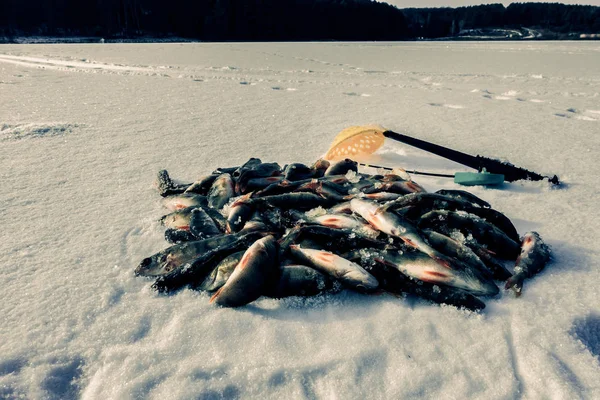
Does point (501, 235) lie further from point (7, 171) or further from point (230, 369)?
point (7, 171)

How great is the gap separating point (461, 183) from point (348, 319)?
9.71ft

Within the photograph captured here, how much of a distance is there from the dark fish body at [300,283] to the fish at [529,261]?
1.34 m

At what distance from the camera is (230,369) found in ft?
7.08

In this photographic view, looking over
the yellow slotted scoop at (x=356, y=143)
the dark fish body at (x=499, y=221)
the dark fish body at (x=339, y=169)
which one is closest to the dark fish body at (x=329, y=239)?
the dark fish body at (x=499, y=221)

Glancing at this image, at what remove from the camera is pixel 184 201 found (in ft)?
13.2

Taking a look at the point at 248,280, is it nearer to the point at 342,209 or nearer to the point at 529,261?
the point at 342,209

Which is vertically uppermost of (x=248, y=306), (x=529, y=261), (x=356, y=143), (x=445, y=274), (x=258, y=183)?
(x=356, y=143)

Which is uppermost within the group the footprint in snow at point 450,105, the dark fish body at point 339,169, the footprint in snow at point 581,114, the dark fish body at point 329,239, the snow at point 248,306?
the footprint in snow at point 450,105

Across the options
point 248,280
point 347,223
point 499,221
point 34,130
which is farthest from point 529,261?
point 34,130

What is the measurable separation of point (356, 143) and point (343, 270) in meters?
3.24

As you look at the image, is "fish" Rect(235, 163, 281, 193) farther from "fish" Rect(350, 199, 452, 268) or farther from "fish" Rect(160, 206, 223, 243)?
"fish" Rect(350, 199, 452, 268)

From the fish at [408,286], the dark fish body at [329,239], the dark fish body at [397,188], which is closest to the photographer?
the fish at [408,286]

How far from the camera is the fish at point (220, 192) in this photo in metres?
3.97

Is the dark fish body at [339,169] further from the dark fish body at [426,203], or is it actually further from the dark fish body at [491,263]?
the dark fish body at [491,263]
